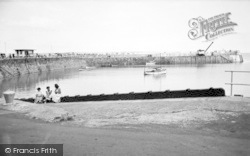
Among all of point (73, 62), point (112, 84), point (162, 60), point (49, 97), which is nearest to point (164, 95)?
point (49, 97)

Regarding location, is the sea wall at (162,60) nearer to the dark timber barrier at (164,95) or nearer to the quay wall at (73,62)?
the quay wall at (73,62)

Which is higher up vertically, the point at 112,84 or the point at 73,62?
the point at 73,62

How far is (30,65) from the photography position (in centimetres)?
6412

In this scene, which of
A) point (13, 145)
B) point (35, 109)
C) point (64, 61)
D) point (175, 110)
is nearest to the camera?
point (13, 145)

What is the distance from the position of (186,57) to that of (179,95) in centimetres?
10920

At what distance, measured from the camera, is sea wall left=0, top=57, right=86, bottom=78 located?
52622mm

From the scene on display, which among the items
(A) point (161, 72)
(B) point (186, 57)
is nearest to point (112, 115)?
(A) point (161, 72)

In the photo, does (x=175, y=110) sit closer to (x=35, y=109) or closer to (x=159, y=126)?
(x=159, y=126)

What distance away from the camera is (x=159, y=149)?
211 inches

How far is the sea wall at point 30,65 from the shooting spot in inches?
2072

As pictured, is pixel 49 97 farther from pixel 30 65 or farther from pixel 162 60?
pixel 162 60
